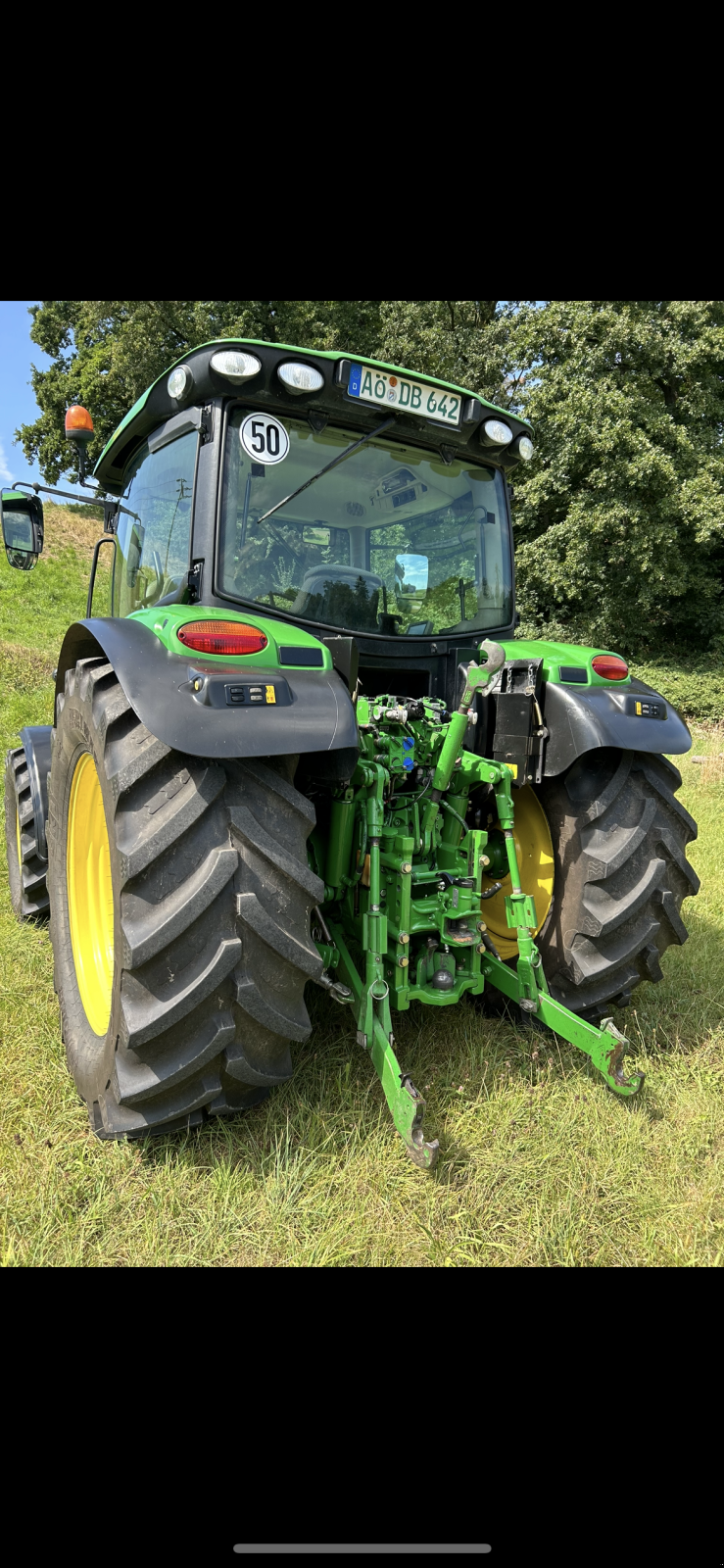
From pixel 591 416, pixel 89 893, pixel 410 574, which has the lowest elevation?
pixel 89 893

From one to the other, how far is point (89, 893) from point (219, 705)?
1132mm

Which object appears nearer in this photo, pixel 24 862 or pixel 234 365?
pixel 234 365

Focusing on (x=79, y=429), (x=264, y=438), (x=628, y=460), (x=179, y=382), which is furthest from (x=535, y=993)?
(x=628, y=460)

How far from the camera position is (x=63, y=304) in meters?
23.0

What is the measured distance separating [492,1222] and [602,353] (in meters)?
14.4

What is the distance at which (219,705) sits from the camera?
186 cm

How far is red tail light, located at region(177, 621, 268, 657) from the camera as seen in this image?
1973 mm

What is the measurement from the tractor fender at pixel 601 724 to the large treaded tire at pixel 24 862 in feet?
7.41

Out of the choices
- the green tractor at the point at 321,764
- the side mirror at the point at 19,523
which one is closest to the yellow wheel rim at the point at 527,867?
the green tractor at the point at 321,764

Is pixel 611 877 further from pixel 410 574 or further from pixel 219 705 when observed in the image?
pixel 219 705

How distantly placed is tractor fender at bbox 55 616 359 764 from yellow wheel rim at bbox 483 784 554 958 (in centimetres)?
108

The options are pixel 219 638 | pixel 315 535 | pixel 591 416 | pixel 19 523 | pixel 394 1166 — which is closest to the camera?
pixel 219 638

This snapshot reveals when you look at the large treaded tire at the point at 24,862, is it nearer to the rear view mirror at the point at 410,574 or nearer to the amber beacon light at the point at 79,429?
the amber beacon light at the point at 79,429

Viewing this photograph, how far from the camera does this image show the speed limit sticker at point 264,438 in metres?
2.46
